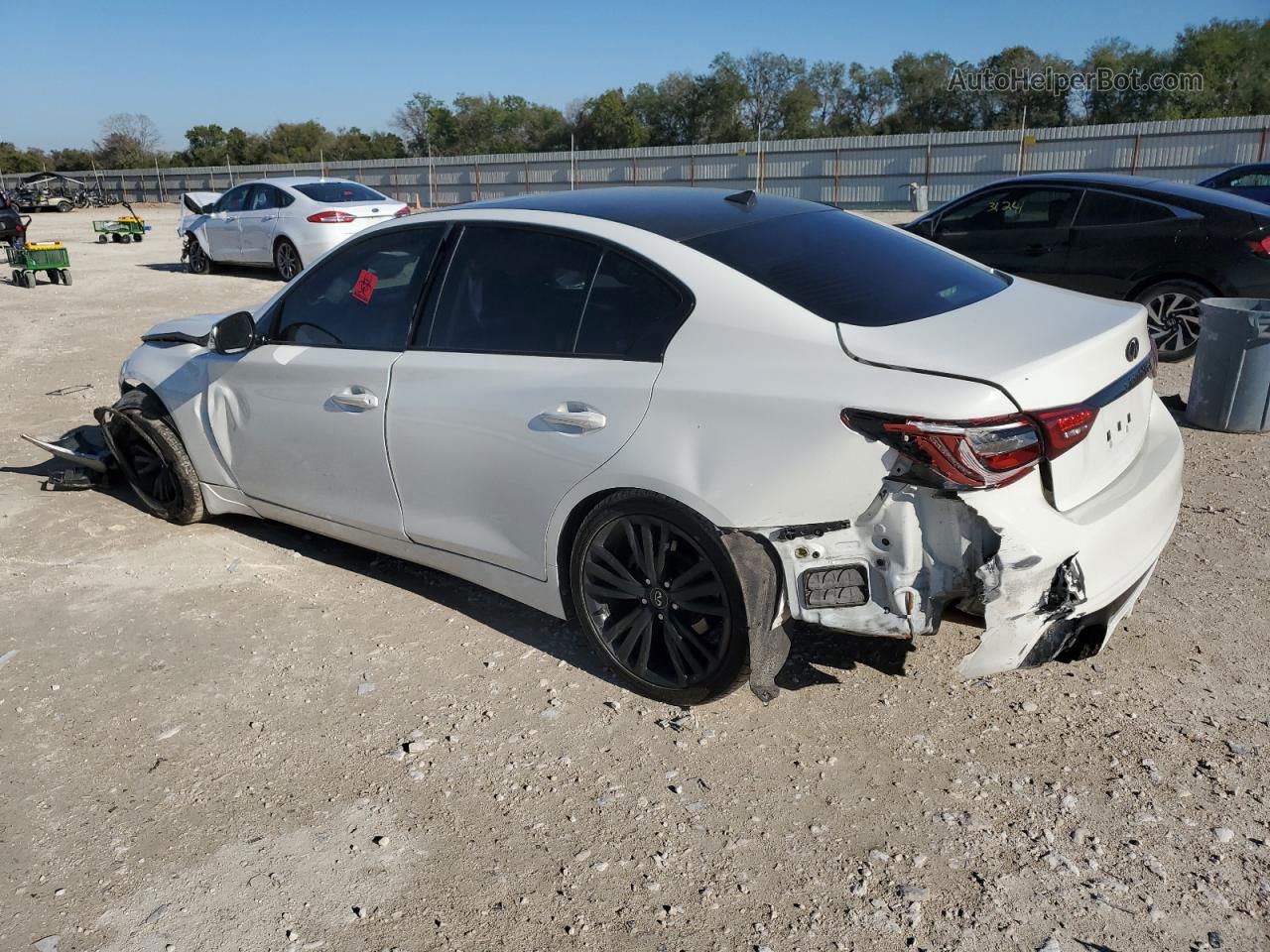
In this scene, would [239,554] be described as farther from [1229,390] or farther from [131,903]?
[1229,390]

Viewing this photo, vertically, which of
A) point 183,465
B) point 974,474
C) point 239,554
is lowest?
point 239,554

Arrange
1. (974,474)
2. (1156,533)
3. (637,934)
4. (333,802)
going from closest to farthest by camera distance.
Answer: (637,934), (974,474), (333,802), (1156,533)

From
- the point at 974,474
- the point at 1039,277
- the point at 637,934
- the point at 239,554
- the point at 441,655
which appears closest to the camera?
the point at 637,934

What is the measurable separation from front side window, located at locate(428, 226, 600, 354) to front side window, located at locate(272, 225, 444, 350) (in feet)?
0.64

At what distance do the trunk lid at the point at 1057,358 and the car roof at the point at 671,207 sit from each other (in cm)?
85

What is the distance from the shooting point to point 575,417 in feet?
11.4

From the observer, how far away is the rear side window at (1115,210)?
27.5 ft

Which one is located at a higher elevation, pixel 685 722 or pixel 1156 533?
pixel 1156 533

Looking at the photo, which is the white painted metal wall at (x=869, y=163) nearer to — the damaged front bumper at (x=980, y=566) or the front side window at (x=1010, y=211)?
the front side window at (x=1010, y=211)

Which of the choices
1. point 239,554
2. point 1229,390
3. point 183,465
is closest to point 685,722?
point 239,554

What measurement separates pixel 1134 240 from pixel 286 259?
1210 centimetres

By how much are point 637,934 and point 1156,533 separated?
2.12 m

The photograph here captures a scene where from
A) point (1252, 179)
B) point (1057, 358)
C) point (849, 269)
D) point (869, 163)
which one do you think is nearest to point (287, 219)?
point (849, 269)

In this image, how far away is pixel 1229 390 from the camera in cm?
671
